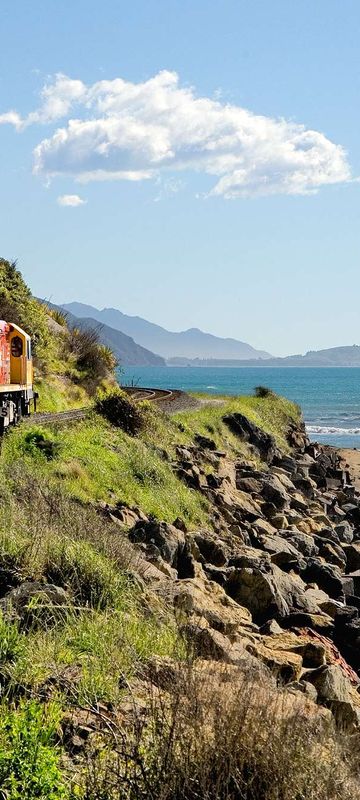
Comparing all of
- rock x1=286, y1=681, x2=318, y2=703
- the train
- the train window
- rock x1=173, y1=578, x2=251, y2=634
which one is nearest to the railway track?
the train

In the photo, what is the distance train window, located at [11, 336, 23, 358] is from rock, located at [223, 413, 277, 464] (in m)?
12.4

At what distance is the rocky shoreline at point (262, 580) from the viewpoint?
10641mm

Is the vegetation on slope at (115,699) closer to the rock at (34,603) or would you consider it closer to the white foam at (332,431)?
the rock at (34,603)

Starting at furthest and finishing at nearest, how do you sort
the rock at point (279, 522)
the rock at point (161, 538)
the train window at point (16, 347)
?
1. the train window at point (16, 347)
2. the rock at point (279, 522)
3. the rock at point (161, 538)

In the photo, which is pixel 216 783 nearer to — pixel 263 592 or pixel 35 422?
pixel 263 592

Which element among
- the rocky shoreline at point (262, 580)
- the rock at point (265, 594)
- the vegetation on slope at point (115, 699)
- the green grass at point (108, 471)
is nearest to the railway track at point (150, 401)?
the green grass at point (108, 471)

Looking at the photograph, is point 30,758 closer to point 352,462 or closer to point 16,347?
point 16,347

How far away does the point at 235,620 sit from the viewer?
41.5 feet

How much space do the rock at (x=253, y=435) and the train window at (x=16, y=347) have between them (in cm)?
1237

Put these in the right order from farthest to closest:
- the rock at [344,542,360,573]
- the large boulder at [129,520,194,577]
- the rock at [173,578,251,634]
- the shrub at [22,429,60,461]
Result: the rock at [344,542,360,573], the shrub at [22,429,60,461], the large boulder at [129,520,194,577], the rock at [173,578,251,634]

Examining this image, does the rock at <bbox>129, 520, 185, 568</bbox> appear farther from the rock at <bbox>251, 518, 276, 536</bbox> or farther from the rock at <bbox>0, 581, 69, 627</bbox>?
the rock at <bbox>251, 518, 276, 536</bbox>

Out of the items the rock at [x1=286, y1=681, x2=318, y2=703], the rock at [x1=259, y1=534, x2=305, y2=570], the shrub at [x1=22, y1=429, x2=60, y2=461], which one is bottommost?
the rock at [x1=259, y1=534, x2=305, y2=570]

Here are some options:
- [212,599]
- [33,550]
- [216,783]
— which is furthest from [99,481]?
[216,783]

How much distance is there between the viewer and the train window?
2976 cm
